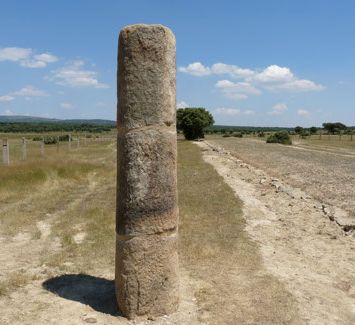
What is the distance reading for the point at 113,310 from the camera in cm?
725

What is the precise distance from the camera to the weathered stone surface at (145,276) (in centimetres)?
702

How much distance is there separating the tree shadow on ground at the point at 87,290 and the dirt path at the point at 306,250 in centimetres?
303

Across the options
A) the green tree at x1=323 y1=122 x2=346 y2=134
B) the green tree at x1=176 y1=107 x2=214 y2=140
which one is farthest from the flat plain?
the green tree at x1=323 y1=122 x2=346 y2=134

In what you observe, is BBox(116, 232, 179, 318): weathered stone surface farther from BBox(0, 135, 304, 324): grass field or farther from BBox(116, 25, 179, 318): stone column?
BBox(0, 135, 304, 324): grass field

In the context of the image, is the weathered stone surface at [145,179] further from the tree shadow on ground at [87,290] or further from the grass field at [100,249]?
the grass field at [100,249]

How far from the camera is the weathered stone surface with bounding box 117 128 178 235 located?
6922 millimetres

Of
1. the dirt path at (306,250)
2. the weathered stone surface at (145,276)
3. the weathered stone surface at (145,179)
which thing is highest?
the weathered stone surface at (145,179)

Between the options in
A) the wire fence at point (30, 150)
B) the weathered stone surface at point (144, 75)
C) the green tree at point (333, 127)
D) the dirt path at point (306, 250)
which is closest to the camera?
the weathered stone surface at point (144, 75)

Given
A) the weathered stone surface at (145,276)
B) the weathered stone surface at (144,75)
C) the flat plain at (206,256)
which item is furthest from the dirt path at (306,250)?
the weathered stone surface at (144,75)

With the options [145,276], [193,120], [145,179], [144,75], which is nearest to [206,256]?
[145,276]

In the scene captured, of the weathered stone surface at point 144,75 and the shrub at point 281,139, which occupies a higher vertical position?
the weathered stone surface at point 144,75

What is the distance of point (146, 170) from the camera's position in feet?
22.8

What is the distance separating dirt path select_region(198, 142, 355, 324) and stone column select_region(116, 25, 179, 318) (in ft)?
7.72

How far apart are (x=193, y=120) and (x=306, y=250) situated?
70.4 m
